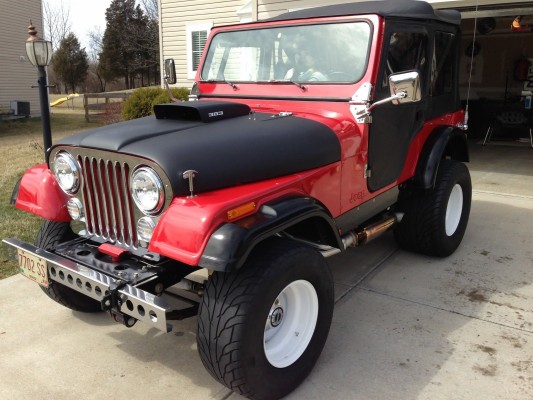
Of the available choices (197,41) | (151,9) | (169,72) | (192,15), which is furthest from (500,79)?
(151,9)

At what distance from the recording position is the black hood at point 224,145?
2297 millimetres

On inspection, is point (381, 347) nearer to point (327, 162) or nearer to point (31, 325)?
point (327, 162)

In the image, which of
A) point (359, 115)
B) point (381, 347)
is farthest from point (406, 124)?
point (381, 347)

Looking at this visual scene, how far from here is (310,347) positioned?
2.60 m

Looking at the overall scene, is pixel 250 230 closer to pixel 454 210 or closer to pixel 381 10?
pixel 381 10

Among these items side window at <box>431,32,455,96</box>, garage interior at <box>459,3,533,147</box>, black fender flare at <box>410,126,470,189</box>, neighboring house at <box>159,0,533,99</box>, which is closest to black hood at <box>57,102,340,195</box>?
black fender flare at <box>410,126,470,189</box>

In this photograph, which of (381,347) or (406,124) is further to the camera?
(406,124)

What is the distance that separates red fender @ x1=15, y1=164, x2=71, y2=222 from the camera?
2885mm

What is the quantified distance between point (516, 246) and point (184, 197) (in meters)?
3.54

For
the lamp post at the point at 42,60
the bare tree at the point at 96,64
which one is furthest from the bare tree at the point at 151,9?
the lamp post at the point at 42,60

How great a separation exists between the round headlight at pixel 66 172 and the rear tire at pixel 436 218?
257cm

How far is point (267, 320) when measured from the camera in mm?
2363

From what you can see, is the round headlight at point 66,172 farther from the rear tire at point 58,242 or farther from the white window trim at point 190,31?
the white window trim at point 190,31

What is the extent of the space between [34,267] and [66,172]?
52cm
